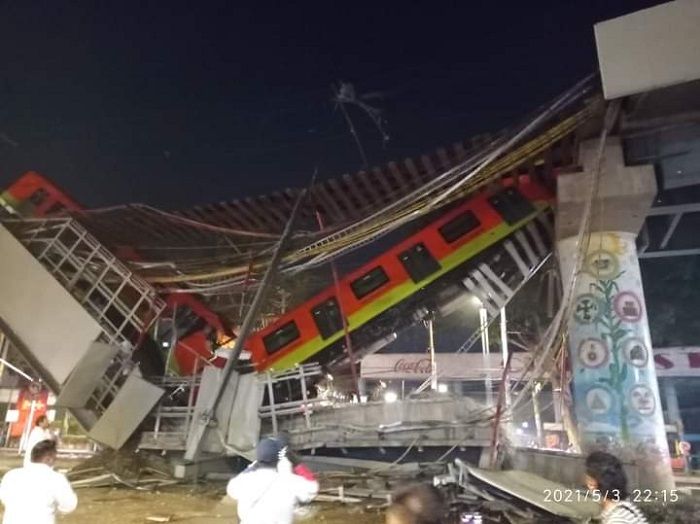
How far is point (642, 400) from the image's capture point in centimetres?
753

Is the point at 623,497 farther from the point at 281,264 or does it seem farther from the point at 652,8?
the point at 281,264

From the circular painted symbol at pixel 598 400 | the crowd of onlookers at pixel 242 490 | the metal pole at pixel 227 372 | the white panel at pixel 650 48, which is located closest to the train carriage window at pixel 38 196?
the metal pole at pixel 227 372

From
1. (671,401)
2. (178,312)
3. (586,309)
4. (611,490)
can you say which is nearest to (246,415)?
(178,312)

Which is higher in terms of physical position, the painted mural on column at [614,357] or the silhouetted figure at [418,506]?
the painted mural on column at [614,357]

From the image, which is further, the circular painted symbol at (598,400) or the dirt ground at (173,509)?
the circular painted symbol at (598,400)

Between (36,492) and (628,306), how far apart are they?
8.25 meters

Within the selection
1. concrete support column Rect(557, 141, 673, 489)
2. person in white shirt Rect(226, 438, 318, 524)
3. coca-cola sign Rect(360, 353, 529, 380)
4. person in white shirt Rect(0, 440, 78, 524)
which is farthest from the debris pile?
coca-cola sign Rect(360, 353, 529, 380)

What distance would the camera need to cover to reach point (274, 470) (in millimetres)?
3334

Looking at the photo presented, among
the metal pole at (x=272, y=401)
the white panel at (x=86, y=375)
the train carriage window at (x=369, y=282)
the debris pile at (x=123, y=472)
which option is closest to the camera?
the debris pile at (x=123, y=472)

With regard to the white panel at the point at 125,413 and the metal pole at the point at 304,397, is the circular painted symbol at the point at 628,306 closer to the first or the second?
the metal pole at the point at 304,397

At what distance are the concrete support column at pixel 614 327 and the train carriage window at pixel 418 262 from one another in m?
2.90

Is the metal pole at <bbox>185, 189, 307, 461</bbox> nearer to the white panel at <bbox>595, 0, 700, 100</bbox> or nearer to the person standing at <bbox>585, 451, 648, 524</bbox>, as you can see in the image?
the white panel at <bbox>595, 0, 700, 100</bbox>

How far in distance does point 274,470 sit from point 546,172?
8735 millimetres

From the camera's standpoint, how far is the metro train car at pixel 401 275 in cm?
1027
